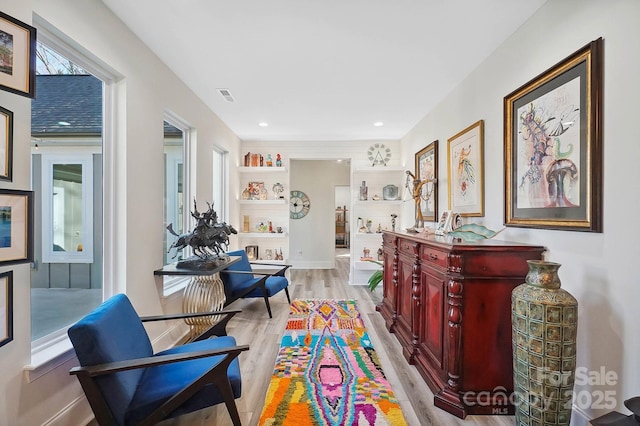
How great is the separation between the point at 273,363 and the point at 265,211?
3.31m

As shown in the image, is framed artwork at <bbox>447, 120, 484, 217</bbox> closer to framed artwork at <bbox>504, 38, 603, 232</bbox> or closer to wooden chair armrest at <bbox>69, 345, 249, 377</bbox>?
framed artwork at <bbox>504, 38, 603, 232</bbox>

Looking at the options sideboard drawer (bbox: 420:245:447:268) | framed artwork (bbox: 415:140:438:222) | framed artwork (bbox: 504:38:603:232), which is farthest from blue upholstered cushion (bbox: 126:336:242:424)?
framed artwork (bbox: 415:140:438:222)

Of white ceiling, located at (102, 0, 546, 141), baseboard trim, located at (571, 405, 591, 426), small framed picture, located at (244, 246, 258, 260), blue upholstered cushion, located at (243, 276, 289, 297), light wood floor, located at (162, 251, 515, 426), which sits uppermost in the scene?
white ceiling, located at (102, 0, 546, 141)

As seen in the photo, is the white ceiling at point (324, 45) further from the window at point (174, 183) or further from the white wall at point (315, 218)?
the white wall at point (315, 218)

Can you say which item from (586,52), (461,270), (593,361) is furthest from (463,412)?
(586,52)

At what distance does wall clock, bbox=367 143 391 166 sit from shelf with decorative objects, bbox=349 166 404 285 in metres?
0.16

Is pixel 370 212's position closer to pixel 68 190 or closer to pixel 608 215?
pixel 608 215

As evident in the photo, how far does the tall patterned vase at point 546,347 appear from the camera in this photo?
1.46m

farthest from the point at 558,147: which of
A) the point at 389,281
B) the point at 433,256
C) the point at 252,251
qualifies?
the point at 252,251

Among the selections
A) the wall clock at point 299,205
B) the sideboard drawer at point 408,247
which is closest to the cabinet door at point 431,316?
the sideboard drawer at point 408,247

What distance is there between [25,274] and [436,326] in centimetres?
252

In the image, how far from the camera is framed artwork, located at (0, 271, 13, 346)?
51.4 inches

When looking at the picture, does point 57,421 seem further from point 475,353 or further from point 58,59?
point 475,353

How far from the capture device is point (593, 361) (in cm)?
154
